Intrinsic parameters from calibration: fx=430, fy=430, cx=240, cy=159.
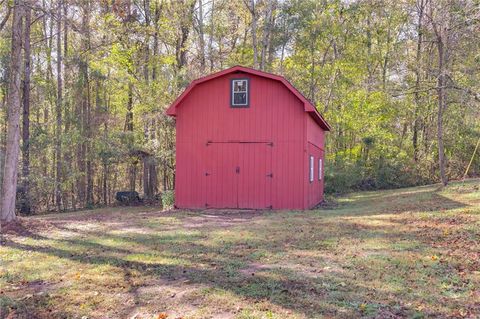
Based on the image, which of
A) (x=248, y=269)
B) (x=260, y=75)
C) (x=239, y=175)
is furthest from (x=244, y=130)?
(x=248, y=269)

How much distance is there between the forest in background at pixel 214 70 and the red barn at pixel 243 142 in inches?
192

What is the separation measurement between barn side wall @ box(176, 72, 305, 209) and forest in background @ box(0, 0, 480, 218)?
481 centimetres

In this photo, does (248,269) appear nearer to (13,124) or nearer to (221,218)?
(221,218)

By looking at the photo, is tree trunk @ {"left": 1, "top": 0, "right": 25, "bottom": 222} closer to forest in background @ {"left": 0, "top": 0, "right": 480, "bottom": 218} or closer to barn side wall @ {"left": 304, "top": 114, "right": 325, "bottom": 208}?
forest in background @ {"left": 0, "top": 0, "right": 480, "bottom": 218}

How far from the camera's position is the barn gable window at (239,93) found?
13688 mm

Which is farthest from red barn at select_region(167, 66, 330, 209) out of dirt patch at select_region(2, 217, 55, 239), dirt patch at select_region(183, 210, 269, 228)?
dirt patch at select_region(2, 217, 55, 239)

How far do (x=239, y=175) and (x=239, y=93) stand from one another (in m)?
2.62

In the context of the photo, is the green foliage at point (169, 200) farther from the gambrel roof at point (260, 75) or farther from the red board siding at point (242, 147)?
the gambrel roof at point (260, 75)

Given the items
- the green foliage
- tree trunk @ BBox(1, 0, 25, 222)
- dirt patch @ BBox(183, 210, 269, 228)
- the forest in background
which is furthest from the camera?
the forest in background

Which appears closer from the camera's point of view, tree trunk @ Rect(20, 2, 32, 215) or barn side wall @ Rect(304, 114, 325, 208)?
barn side wall @ Rect(304, 114, 325, 208)

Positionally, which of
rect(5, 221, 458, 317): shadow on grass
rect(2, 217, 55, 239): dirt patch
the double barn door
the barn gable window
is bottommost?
rect(5, 221, 458, 317): shadow on grass

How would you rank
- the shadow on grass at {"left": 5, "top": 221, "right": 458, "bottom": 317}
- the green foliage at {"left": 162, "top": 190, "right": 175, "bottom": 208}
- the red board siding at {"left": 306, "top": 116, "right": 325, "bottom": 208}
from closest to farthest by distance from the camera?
the shadow on grass at {"left": 5, "top": 221, "right": 458, "bottom": 317}
the red board siding at {"left": 306, "top": 116, "right": 325, "bottom": 208}
the green foliage at {"left": 162, "top": 190, "right": 175, "bottom": 208}

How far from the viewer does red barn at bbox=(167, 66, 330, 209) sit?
13.4 m

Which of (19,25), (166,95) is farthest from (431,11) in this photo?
(19,25)
